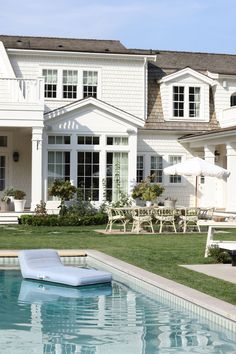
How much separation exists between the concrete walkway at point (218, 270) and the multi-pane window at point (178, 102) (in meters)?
18.3

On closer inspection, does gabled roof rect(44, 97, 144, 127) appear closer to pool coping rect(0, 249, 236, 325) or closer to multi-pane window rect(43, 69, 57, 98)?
multi-pane window rect(43, 69, 57, 98)

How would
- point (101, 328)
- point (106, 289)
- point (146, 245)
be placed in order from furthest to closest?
point (146, 245) → point (106, 289) → point (101, 328)

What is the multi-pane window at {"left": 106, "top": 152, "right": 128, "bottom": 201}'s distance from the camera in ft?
93.0

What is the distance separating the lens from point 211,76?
31.6m

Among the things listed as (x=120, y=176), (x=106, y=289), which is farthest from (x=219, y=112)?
(x=106, y=289)

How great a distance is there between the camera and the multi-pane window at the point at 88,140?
2802cm

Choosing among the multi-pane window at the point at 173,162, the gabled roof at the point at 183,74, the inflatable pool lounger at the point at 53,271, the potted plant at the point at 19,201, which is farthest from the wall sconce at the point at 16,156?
the inflatable pool lounger at the point at 53,271

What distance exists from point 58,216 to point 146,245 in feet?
25.7

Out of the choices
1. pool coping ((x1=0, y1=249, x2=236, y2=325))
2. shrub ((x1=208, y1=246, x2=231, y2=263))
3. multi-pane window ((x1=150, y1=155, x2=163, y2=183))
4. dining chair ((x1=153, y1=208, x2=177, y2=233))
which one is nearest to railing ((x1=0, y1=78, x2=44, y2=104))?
dining chair ((x1=153, y1=208, x2=177, y2=233))

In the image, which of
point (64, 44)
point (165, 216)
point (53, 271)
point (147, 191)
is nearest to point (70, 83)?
point (64, 44)

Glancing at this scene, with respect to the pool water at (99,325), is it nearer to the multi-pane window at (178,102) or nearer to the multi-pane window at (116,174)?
the multi-pane window at (116,174)

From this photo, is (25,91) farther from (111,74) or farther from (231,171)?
(231,171)

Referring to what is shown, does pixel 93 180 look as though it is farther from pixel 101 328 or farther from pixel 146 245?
pixel 101 328

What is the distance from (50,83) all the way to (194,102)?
6.74 meters
